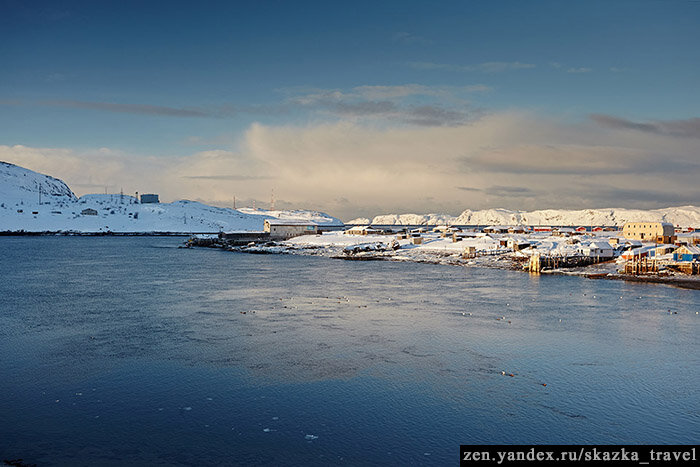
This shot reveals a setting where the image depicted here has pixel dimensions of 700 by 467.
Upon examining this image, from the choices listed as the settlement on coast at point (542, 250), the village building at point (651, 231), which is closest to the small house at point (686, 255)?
the settlement on coast at point (542, 250)

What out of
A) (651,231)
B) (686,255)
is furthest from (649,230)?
(686,255)

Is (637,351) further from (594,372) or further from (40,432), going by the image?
(40,432)

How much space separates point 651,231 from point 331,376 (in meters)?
77.3

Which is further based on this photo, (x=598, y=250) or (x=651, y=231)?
(x=651, y=231)

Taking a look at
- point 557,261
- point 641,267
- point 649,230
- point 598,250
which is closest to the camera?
point 641,267

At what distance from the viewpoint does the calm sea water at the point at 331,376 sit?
12.7 meters

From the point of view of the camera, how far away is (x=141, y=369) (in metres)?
18.1

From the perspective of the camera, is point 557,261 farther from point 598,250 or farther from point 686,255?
point 686,255

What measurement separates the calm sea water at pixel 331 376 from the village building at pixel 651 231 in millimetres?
47197

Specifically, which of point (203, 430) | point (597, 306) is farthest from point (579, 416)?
point (597, 306)

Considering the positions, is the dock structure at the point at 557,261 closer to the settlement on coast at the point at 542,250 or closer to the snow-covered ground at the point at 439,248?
the settlement on coast at the point at 542,250

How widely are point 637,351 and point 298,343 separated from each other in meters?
14.8

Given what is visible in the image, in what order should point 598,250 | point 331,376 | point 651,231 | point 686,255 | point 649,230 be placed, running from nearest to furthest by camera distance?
1. point 331,376
2. point 686,255
3. point 598,250
4. point 651,231
5. point 649,230

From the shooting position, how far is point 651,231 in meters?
77.0
